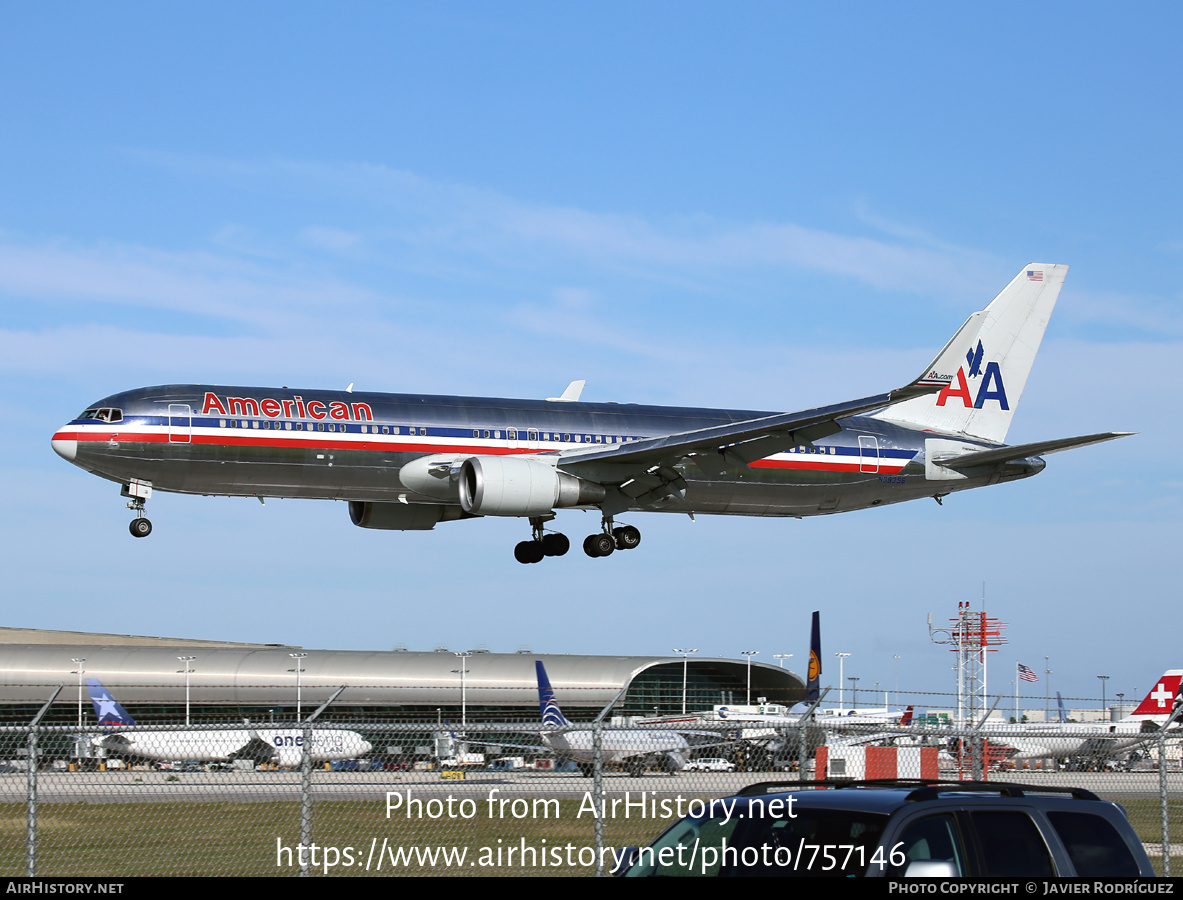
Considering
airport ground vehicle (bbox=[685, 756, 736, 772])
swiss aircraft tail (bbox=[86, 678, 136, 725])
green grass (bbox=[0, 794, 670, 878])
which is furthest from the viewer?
swiss aircraft tail (bbox=[86, 678, 136, 725])

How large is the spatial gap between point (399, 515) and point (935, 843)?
27.6m

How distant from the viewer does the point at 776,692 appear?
6231cm

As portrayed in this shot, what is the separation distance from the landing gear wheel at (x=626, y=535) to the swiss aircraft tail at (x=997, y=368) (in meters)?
8.61

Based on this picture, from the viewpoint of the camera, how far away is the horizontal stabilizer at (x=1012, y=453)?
1220 inches

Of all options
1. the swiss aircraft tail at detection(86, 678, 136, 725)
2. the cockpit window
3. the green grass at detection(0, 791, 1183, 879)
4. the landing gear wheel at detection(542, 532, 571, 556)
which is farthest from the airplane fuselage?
the swiss aircraft tail at detection(86, 678, 136, 725)

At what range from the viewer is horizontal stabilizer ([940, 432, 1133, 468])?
30984 millimetres

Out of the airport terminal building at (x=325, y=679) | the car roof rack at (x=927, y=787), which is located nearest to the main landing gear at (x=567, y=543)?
the airport terminal building at (x=325, y=679)

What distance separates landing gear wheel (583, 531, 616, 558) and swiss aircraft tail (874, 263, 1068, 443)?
9327 millimetres

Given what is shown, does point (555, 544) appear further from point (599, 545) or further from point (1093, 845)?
point (1093, 845)

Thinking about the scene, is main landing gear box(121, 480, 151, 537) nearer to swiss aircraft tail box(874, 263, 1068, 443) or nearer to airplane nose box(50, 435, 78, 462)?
airplane nose box(50, 435, 78, 462)

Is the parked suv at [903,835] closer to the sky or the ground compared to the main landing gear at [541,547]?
closer to the ground

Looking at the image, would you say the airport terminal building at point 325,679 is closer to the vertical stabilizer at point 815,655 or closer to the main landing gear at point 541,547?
the vertical stabilizer at point 815,655

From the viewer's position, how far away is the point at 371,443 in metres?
29.4
